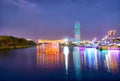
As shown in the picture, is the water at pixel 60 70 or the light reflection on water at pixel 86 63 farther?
the light reflection on water at pixel 86 63

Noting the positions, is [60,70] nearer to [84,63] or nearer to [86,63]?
[86,63]

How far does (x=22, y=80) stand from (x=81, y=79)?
197 inches

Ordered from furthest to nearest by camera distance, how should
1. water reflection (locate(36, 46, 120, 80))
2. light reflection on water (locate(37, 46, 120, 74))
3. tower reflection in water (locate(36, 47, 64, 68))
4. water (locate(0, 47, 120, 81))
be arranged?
tower reflection in water (locate(36, 47, 64, 68)), light reflection on water (locate(37, 46, 120, 74)), water reflection (locate(36, 46, 120, 80)), water (locate(0, 47, 120, 81))

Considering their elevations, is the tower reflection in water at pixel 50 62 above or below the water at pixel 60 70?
above

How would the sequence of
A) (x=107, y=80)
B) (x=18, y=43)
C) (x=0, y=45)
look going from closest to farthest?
(x=107, y=80), (x=0, y=45), (x=18, y=43)

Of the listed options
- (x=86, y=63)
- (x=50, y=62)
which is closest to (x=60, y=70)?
(x=86, y=63)

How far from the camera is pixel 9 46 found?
104438mm

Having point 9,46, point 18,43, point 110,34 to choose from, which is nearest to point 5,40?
point 9,46

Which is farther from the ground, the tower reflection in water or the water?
the tower reflection in water

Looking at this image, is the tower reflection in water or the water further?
the tower reflection in water

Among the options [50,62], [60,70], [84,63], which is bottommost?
[60,70]

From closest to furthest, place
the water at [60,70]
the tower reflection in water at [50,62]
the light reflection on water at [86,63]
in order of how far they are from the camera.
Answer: the water at [60,70] → the light reflection on water at [86,63] → the tower reflection in water at [50,62]

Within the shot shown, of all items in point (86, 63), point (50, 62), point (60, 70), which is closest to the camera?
point (60, 70)

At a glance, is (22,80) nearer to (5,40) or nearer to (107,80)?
(107,80)
